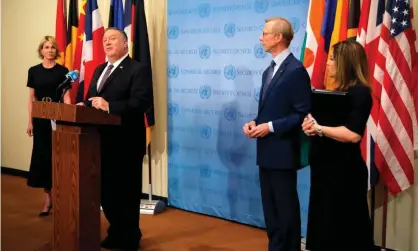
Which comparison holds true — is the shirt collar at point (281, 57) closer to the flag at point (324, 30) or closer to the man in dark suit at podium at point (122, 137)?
the flag at point (324, 30)

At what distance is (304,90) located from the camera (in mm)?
2809

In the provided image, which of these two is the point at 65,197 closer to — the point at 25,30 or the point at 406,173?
the point at 406,173

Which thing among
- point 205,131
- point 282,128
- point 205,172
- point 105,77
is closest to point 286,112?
point 282,128

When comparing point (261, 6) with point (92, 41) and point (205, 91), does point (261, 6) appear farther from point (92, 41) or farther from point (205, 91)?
point (92, 41)

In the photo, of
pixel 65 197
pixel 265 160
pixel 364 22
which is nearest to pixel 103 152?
pixel 65 197

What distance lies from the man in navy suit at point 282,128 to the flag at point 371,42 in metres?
0.61

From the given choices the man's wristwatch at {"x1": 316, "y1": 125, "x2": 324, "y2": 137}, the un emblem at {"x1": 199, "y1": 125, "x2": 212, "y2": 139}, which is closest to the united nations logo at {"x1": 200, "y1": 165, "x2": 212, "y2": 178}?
the un emblem at {"x1": 199, "y1": 125, "x2": 212, "y2": 139}

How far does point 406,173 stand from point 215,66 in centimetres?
179

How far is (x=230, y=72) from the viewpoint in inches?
165

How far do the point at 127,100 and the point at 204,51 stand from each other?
1454 millimetres

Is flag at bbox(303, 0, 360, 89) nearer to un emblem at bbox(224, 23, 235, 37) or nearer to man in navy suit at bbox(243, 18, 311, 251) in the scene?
man in navy suit at bbox(243, 18, 311, 251)

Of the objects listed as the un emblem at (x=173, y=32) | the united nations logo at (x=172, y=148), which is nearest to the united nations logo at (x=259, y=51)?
the un emblem at (x=173, y=32)

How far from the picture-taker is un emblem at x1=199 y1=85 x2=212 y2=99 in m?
4.37

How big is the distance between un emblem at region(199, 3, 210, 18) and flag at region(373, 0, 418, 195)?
1611 mm
